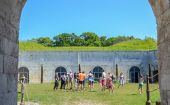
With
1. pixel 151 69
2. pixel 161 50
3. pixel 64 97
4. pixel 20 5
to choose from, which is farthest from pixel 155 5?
pixel 151 69

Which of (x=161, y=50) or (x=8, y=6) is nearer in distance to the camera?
(x=8, y=6)

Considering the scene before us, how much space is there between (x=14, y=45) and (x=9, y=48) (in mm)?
337

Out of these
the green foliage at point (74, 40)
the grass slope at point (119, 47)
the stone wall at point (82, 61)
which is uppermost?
the green foliage at point (74, 40)

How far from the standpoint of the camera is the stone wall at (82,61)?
42094 mm

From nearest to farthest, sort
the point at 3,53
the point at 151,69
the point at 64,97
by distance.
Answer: the point at 3,53 → the point at 64,97 → the point at 151,69

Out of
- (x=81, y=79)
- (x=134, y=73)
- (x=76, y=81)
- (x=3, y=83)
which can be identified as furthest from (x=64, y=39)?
(x=3, y=83)

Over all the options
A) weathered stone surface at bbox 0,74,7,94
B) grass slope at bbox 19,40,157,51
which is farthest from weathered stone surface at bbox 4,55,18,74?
grass slope at bbox 19,40,157,51

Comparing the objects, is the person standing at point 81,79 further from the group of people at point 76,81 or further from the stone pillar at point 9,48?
the stone pillar at point 9,48

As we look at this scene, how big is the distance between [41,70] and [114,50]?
8706 millimetres

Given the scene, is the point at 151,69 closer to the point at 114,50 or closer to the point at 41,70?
the point at 114,50

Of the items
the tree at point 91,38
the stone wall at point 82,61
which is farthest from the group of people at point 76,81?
the tree at point 91,38

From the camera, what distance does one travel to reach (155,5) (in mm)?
6492

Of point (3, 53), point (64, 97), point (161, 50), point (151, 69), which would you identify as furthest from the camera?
point (151, 69)

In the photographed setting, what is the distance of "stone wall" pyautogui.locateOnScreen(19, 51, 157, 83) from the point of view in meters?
42.1
